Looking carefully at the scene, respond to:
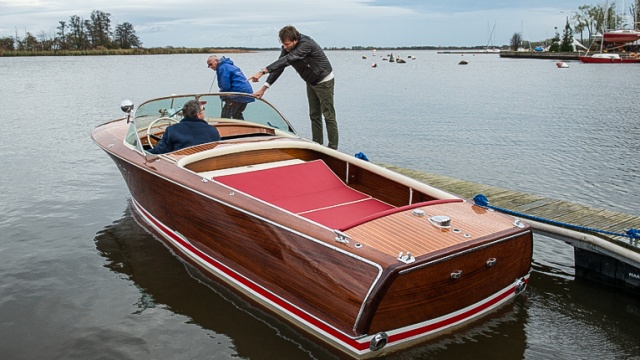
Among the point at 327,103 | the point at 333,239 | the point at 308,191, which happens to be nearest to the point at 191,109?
the point at 308,191

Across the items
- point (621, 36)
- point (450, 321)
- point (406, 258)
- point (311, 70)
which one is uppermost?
point (621, 36)

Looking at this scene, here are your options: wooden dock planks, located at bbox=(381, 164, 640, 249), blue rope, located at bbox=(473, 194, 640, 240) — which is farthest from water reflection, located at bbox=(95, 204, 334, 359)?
wooden dock planks, located at bbox=(381, 164, 640, 249)

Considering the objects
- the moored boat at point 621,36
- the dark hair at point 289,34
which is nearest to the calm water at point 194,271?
the dark hair at point 289,34

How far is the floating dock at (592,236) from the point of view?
16.9 ft

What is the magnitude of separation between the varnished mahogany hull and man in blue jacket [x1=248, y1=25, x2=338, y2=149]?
285cm

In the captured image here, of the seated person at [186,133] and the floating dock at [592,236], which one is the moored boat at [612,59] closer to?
the floating dock at [592,236]

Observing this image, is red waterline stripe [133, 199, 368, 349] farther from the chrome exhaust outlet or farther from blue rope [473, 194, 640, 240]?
blue rope [473, 194, 640, 240]

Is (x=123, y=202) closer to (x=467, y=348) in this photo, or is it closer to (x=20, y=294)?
(x=20, y=294)

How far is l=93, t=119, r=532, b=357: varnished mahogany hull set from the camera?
363cm

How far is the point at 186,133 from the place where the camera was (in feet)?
20.0

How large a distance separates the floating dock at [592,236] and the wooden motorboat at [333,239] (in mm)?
1163

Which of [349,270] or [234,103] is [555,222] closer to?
[349,270]

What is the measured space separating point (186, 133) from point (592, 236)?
14.1 ft

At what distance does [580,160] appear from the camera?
11.8 m
